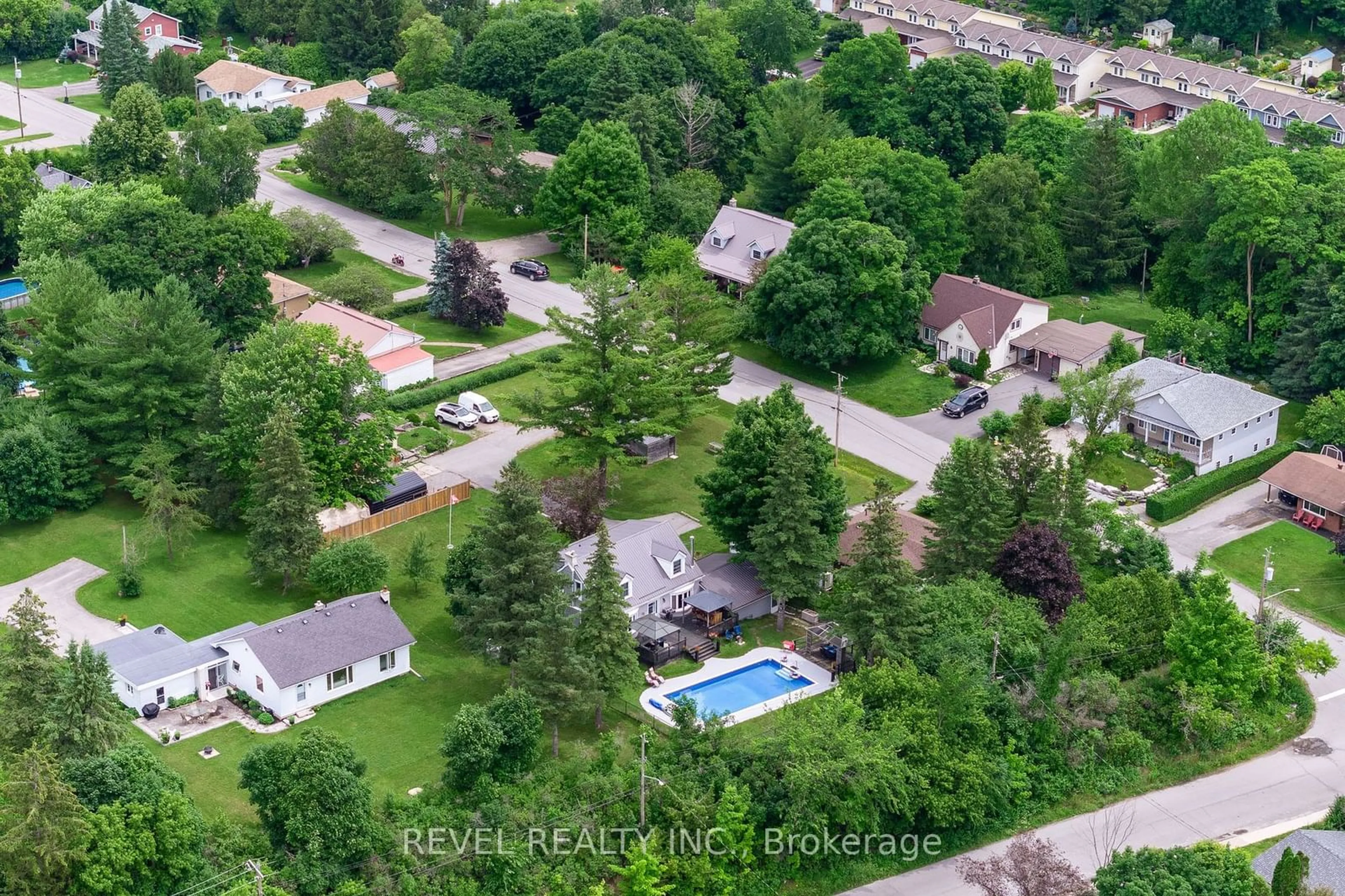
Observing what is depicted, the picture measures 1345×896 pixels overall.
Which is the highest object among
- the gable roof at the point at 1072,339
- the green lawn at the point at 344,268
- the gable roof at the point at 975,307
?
the gable roof at the point at 975,307

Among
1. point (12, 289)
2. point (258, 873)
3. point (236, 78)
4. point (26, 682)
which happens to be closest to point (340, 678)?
point (26, 682)

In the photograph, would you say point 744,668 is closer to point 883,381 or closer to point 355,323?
point 883,381

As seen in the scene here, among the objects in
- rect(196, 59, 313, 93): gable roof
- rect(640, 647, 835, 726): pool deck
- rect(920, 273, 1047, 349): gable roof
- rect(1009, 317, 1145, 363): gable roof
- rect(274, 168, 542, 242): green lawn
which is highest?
rect(196, 59, 313, 93): gable roof

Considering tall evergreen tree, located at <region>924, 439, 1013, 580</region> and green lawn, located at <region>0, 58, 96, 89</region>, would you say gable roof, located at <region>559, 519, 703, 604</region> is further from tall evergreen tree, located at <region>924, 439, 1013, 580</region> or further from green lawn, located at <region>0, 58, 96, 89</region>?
green lawn, located at <region>0, 58, 96, 89</region>

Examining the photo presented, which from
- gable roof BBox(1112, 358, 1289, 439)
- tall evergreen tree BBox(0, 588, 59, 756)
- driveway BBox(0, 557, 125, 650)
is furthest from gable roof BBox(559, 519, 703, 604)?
gable roof BBox(1112, 358, 1289, 439)

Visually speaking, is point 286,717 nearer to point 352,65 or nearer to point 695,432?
point 695,432

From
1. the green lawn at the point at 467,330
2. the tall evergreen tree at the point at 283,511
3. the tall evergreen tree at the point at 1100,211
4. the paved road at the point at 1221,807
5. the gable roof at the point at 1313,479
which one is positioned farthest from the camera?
the tall evergreen tree at the point at 1100,211

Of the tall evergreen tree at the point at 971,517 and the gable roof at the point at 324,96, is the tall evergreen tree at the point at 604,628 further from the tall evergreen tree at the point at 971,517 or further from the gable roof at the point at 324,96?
the gable roof at the point at 324,96

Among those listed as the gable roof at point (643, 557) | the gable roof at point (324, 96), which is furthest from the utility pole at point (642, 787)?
the gable roof at point (324, 96)
